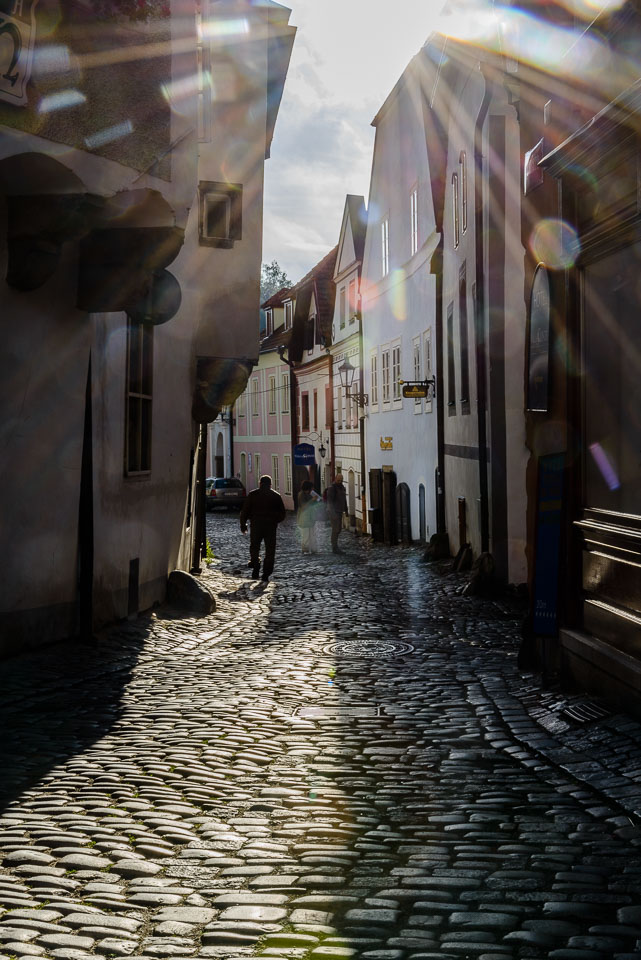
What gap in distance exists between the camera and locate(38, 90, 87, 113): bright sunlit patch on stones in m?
8.18

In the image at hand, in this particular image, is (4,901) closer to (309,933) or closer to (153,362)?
(309,933)

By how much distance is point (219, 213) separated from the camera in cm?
2012

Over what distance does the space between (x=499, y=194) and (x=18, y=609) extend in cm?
1022

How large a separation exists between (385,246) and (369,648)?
23.2 m

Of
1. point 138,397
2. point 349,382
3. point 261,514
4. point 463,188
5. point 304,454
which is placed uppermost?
point 463,188

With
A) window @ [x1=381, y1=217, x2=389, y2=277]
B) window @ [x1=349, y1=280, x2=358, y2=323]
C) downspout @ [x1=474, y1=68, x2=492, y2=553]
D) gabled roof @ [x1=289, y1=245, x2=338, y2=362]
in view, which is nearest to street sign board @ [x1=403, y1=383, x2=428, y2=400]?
downspout @ [x1=474, y1=68, x2=492, y2=553]

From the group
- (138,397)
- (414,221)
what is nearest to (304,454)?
(414,221)

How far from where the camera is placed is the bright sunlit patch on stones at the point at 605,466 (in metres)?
7.53

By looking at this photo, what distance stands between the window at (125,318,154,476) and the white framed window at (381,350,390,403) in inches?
737

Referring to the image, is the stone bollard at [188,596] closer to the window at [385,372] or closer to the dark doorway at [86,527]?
the dark doorway at [86,527]

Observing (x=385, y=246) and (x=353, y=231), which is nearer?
(x=385, y=246)

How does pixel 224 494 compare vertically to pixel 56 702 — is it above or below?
below

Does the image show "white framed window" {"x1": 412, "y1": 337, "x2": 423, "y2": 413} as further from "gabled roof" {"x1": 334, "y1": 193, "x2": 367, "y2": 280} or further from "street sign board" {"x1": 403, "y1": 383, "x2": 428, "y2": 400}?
"gabled roof" {"x1": 334, "y1": 193, "x2": 367, "y2": 280}

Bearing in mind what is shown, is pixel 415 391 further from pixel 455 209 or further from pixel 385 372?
pixel 385 372
